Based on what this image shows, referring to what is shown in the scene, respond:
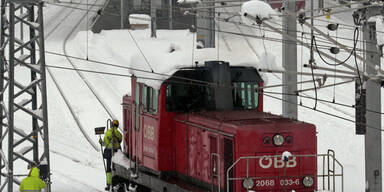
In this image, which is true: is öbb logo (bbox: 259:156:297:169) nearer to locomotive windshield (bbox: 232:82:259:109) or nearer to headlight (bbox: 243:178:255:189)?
headlight (bbox: 243:178:255:189)

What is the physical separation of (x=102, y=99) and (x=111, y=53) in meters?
10.1

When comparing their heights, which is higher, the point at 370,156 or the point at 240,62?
the point at 240,62

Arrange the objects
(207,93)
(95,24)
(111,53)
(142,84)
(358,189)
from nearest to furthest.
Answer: (207,93) → (142,84) → (358,189) → (111,53) → (95,24)

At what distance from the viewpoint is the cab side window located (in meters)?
15.9

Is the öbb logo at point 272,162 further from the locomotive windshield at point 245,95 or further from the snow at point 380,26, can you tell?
the snow at point 380,26

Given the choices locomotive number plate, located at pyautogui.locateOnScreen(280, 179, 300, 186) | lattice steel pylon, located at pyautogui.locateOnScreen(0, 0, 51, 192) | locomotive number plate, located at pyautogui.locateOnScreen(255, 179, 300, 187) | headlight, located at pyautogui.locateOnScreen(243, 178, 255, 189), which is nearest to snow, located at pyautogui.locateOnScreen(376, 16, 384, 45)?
locomotive number plate, located at pyautogui.locateOnScreen(280, 179, 300, 186)

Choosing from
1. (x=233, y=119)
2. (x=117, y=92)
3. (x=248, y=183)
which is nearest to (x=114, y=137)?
(x=233, y=119)

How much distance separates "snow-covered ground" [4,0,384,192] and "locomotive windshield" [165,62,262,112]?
24 centimetres

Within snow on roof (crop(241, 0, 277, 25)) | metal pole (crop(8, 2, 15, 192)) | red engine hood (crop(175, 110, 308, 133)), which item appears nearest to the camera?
snow on roof (crop(241, 0, 277, 25))

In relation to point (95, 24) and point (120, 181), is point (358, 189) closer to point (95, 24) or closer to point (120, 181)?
point (120, 181)

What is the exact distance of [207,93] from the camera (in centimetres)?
1569

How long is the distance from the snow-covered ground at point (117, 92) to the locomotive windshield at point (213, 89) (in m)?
0.24

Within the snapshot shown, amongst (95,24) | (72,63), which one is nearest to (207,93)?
(72,63)

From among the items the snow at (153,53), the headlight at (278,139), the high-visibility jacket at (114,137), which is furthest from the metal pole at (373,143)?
the high-visibility jacket at (114,137)
